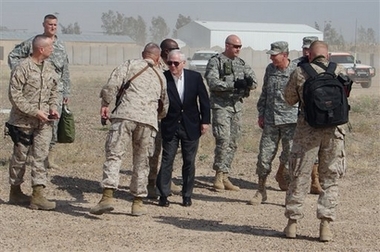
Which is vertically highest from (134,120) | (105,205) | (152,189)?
(134,120)

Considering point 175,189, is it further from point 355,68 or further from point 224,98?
point 355,68

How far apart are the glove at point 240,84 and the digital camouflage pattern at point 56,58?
2.19 m

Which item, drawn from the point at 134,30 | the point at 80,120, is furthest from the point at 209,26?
the point at 80,120

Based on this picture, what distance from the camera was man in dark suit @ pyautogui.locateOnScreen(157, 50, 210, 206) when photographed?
9656 mm

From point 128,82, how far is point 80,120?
10350mm

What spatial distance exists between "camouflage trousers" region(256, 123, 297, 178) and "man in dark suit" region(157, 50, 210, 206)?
2.39 ft

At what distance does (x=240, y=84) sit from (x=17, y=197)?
3086 mm

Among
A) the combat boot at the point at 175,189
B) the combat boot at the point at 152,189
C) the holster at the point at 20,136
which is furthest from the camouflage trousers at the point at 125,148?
the combat boot at the point at 175,189

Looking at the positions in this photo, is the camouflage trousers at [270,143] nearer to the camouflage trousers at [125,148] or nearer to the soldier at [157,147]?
the soldier at [157,147]

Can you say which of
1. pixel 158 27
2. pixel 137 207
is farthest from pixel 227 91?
pixel 158 27

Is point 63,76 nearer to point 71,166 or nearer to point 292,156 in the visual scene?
point 71,166

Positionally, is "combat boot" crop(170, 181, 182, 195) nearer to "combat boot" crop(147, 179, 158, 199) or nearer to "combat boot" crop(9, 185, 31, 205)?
"combat boot" crop(147, 179, 158, 199)

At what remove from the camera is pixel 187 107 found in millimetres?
9711

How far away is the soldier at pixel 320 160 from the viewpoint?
25.6 ft
